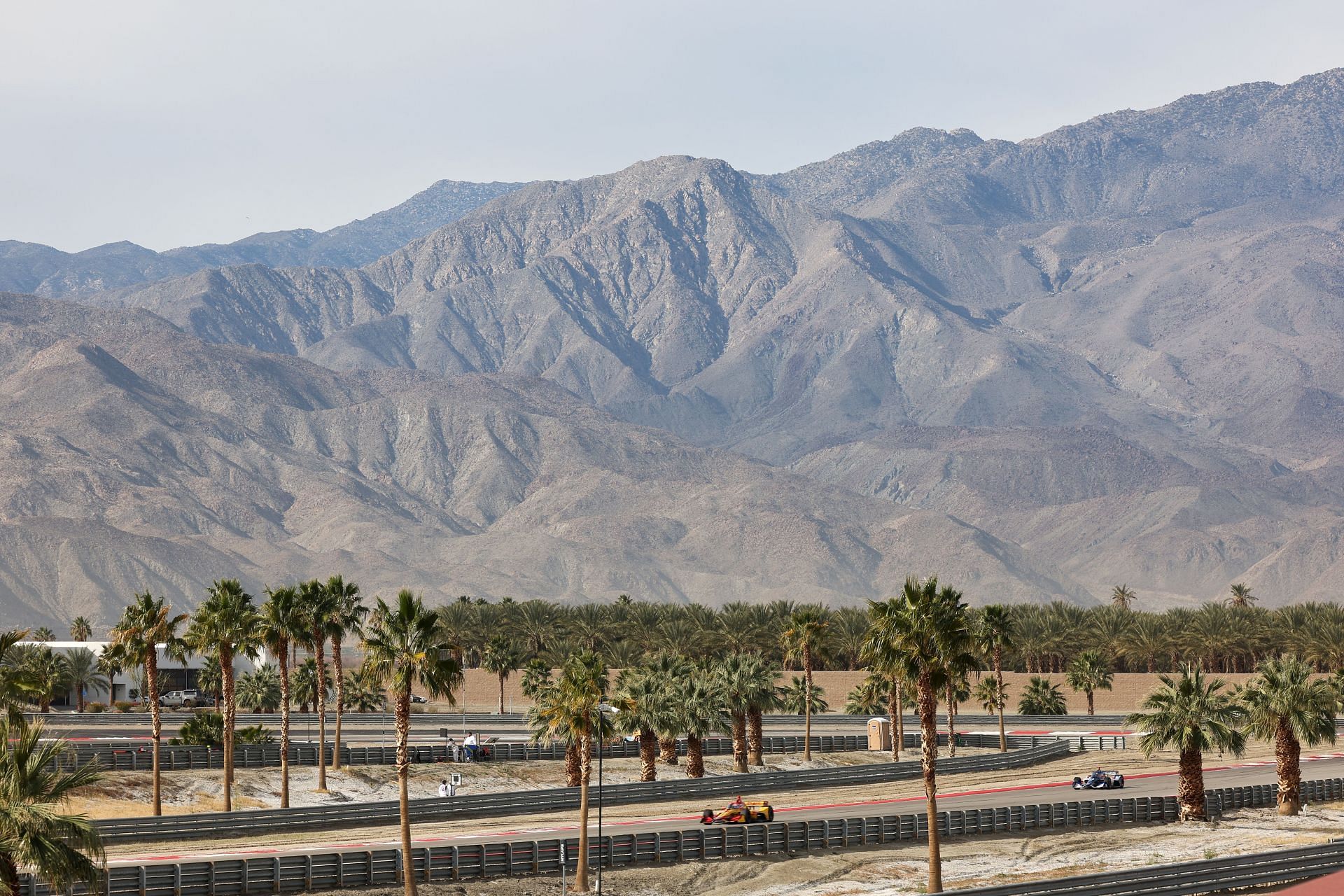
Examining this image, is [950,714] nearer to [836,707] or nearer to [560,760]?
[560,760]

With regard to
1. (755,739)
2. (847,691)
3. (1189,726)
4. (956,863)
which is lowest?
(956,863)

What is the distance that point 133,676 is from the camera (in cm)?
14662

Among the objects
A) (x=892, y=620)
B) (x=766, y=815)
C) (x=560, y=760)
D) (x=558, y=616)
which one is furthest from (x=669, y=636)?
(x=892, y=620)

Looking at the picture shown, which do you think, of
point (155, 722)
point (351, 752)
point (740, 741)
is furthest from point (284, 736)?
point (740, 741)

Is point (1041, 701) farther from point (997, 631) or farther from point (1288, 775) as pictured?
point (1288, 775)

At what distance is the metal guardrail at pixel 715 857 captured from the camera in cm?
4794

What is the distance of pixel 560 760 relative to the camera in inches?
3590

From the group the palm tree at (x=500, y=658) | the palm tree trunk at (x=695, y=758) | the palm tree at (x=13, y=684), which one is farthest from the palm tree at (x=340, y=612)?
the palm tree at (x=500, y=658)

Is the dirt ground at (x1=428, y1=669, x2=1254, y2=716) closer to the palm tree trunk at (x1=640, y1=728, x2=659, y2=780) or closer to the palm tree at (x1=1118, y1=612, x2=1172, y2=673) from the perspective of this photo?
the palm tree at (x1=1118, y1=612, x2=1172, y2=673)

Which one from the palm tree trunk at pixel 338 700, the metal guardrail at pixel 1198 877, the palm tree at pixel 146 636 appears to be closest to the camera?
the metal guardrail at pixel 1198 877

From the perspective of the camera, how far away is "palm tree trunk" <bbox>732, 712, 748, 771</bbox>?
88.8 m

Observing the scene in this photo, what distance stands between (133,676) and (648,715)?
79.3 m

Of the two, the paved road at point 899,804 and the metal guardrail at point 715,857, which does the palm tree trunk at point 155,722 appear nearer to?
the paved road at point 899,804

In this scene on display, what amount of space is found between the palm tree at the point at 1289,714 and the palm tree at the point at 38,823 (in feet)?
173
